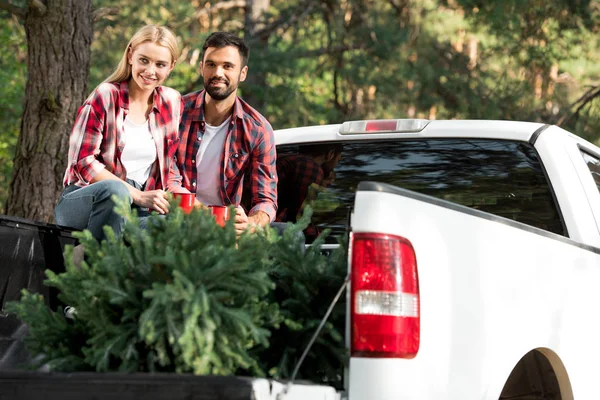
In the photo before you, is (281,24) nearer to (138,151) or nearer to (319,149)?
(319,149)

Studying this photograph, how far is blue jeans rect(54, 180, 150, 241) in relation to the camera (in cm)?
416

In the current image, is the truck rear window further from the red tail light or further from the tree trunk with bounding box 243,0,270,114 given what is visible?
the tree trunk with bounding box 243,0,270,114

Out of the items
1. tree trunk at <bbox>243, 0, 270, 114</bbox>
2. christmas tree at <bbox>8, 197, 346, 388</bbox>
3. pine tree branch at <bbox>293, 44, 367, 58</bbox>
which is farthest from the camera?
pine tree branch at <bbox>293, 44, 367, 58</bbox>

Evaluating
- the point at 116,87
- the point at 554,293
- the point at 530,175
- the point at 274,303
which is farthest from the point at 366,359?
the point at 116,87

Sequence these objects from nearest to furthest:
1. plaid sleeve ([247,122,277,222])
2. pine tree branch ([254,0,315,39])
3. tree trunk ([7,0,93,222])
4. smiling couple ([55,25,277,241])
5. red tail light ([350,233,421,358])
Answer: red tail light ([350,233,421,358])
smiling couple ([55,25,277,241])
plaid sleeve ([247,122,277,222])
tree trunk ([7,0,93,222])
pine tree branch ([254,0,315,39])

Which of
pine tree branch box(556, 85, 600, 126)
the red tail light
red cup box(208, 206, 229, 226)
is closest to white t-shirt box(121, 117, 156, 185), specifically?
red cup box(208, 206, 229, 226)

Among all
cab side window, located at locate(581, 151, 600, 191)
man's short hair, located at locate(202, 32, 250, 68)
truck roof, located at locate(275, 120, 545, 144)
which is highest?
man's short hair, located at locate(202, 32, 250, 68)

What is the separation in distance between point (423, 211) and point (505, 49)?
667 inches

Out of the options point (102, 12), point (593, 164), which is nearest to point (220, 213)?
point (593, 164)

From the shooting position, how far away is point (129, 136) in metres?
4.61

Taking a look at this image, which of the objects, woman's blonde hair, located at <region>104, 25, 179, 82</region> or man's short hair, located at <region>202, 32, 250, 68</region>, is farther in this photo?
man's short hair, located at <region>202, 32, 250, 68</region>

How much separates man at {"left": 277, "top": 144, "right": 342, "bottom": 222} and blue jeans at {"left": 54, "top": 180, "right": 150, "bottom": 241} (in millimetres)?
954

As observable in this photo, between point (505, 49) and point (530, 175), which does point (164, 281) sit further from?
point (505, 49)

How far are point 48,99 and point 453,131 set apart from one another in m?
4.71
